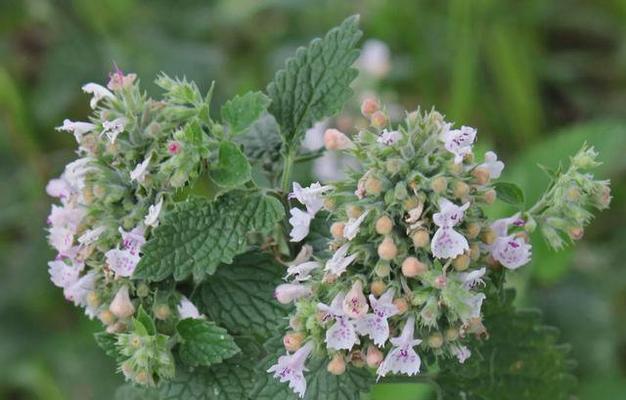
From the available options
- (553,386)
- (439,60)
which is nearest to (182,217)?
(553,386)

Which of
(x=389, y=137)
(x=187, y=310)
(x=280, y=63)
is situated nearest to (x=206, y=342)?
(x=187, y=310)

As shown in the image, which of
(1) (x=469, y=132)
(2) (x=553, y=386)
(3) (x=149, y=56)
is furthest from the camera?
(3) (x=149, y=56)

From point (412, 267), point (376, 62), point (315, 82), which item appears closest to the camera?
point (412, 267)

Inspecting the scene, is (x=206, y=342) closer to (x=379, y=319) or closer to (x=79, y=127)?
(x=379, y=319)

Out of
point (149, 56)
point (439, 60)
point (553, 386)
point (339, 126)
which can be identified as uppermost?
point (439, 60)

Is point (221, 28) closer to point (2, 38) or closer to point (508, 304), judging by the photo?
point (2, 38)

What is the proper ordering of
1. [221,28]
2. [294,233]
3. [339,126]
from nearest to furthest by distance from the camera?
[294,233] → [339,126] → [221,28]
